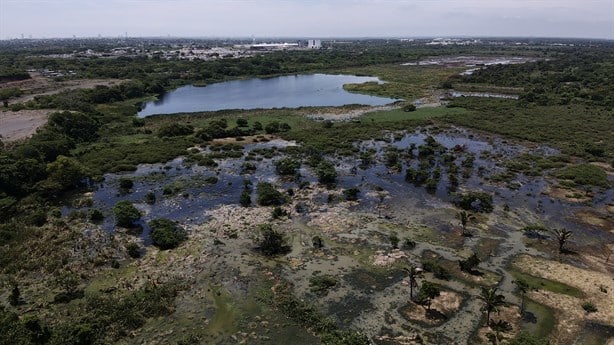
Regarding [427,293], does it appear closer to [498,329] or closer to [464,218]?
[498,329]

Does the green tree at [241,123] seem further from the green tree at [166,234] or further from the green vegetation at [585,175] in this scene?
the green vegetation at [585,175]

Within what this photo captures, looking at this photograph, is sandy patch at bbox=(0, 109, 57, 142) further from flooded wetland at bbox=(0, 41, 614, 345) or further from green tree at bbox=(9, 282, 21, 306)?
green tree at bbox=(9, 282, 21, 306)

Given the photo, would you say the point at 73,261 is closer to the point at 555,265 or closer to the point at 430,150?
the point at 555,265

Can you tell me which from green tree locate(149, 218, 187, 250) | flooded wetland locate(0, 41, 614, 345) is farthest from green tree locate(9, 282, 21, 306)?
green tree locate(149, 218, 187, 250)

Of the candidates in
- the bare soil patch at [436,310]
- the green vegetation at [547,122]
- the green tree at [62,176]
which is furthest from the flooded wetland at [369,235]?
the green vegetation at [547,122]

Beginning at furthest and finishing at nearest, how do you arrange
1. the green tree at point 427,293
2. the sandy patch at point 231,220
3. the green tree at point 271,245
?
1. the sandy patch at point 231,220
2. the green tree at point 271,245
3. the green tree at point 427,293

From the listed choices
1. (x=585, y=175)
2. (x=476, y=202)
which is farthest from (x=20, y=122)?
(x=585, y=175)
